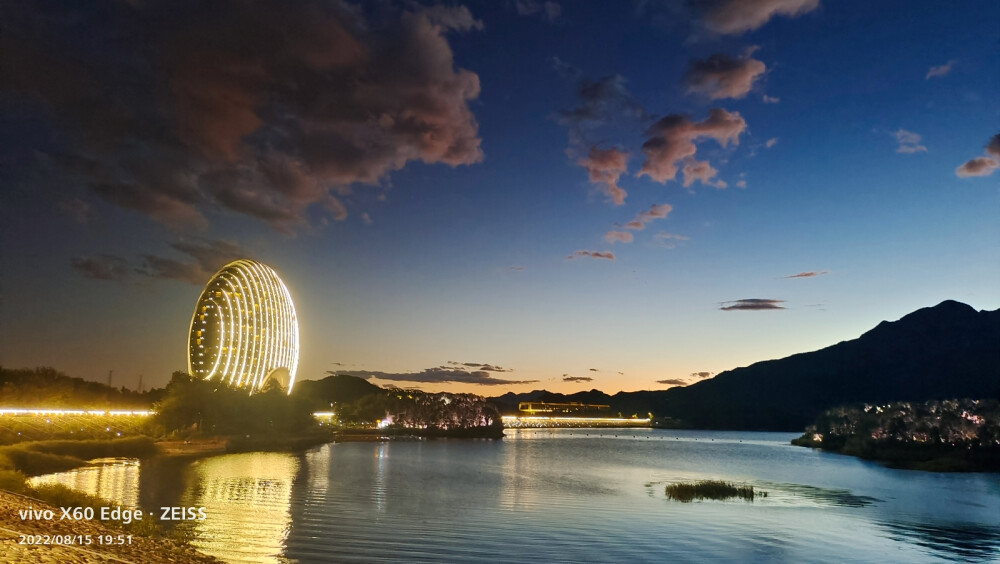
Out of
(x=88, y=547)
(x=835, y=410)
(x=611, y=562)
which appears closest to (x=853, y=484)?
(x=611, y=562)

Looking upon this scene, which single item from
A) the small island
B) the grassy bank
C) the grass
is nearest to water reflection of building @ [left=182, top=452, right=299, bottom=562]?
the grass

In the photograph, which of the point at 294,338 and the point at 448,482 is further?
the point at 294,338

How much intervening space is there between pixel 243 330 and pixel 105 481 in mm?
69738

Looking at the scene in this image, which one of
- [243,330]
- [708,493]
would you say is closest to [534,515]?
[708,493]

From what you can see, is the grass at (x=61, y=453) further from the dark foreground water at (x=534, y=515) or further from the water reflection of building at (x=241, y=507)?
the water reflection of building at (x=241, y=507)

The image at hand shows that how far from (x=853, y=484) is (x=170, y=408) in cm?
8346

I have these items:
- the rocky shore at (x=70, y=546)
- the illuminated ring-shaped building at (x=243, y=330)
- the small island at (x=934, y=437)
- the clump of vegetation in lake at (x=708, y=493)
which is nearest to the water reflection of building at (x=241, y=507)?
the rocky shore at (x=70, y=546)

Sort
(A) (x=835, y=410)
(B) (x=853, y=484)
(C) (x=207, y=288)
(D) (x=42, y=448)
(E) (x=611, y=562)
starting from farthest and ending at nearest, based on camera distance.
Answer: (A) (x=835, y=410), (C) (x=207, y=288), (B) (x=853, y=484), (D) (x=42, y=448), (E) (x=611, y=562)

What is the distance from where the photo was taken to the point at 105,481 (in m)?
44.9

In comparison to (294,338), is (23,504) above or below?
below

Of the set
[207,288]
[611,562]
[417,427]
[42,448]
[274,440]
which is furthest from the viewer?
[417,427]

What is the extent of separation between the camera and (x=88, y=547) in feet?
60.5

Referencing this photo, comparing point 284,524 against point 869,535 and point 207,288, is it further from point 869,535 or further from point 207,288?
point 207,288

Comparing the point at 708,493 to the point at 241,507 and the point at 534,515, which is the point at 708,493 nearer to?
the point at 534,515
